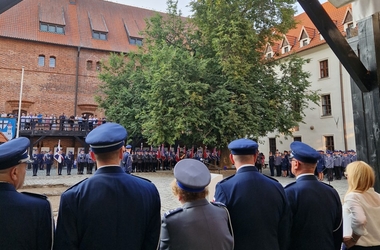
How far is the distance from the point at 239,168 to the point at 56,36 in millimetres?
32254

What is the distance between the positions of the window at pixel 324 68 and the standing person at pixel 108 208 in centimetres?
2775

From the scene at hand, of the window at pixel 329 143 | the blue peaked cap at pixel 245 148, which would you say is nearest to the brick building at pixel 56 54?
the window at pixel 329 143

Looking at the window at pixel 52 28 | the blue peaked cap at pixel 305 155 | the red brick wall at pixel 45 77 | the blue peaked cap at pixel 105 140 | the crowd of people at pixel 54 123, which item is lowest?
the blue peaked cap at pixel 305 155

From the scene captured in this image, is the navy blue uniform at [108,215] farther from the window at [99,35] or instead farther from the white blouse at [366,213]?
the window at [99,35]

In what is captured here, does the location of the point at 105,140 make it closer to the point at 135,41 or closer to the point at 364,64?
the point at 364,64

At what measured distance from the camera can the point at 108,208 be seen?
1903mm

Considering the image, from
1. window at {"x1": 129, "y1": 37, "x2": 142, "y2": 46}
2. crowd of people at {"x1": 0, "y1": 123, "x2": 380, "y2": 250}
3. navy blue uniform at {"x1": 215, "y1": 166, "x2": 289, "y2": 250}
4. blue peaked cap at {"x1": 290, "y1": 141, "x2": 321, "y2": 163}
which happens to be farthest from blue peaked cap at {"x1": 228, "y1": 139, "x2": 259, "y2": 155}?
window at {"x1": 129, "y1": 37, "x2": 142, "y2": 46}

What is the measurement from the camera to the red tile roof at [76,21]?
94.1 ft

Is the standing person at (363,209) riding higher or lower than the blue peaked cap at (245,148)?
lower

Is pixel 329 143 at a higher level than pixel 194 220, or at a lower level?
higher

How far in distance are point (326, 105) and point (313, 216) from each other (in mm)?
26345

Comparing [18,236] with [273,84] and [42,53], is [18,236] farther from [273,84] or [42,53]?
[42,53]

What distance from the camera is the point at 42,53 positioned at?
29.0 meters

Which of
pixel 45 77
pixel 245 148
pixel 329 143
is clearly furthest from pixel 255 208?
pixel 45 77
